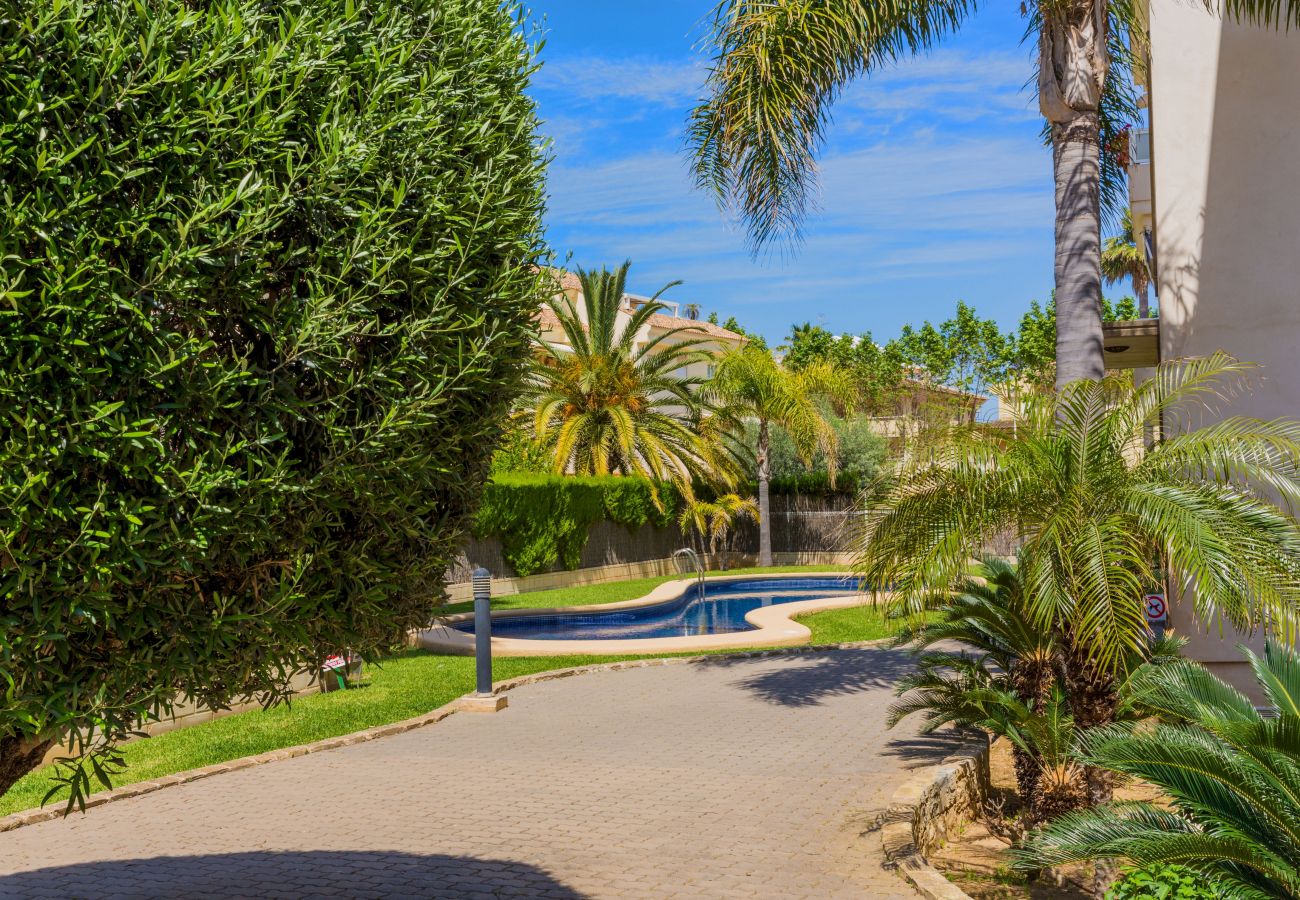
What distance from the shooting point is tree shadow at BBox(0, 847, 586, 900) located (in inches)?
259

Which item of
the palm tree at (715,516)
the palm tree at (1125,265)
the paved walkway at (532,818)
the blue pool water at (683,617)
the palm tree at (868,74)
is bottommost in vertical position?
the blue pool water at (683,617)

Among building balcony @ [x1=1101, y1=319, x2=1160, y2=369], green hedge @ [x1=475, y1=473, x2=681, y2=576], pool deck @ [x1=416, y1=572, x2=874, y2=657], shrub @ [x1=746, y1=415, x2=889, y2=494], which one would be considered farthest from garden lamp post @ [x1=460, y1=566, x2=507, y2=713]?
shrub @ [x1=746, y1=415, x2=889, y2=494]

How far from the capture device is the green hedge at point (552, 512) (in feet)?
83.9

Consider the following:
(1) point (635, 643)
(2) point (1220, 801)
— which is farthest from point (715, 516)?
(2) point (1220, 801)

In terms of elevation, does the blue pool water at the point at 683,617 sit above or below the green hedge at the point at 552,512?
below

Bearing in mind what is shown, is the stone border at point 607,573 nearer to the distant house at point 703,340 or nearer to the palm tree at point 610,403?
the palm tree at point 610,403

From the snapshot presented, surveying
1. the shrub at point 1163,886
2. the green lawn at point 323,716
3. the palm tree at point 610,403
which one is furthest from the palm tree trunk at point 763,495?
the shrub at point 1163,886

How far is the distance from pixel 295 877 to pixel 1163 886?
16.1 feet

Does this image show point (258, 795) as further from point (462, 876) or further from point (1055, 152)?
point (1055, 152)

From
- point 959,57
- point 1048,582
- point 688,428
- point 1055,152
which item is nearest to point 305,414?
point 1048,582

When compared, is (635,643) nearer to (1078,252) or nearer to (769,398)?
(1078,252)

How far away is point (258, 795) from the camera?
896 cm

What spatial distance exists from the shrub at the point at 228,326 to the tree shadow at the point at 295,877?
2.88 meters

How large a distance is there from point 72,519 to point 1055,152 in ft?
30.3
